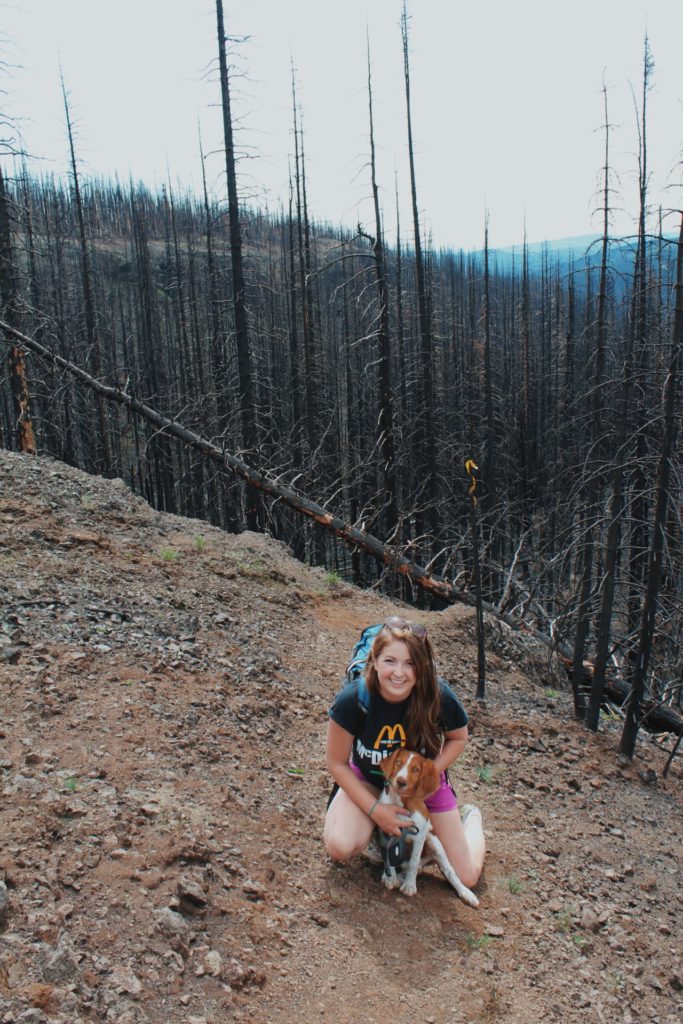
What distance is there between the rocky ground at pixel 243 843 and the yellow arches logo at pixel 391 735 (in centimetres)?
85

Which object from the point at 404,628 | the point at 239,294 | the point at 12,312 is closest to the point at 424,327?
the point at 239,294

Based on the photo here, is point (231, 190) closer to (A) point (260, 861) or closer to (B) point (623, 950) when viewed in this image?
(A) point (260, 861)

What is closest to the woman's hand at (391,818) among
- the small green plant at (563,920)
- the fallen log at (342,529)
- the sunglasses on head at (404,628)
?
the sunglasses on head at (404,628)

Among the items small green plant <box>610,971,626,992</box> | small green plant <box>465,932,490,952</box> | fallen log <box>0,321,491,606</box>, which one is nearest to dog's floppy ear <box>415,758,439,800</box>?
small green plant <box>465,932,490,952</box>

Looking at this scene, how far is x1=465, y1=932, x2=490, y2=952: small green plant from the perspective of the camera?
3398 mm

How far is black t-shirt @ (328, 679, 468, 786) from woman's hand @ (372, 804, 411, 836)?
0.64ft

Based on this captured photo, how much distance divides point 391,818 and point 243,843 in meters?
0.86

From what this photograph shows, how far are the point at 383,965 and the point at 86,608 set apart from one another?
362 centimetres

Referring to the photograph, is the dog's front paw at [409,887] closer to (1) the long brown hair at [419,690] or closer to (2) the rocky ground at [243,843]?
(2) the rocky ground at [243,843]

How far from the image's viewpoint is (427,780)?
3539 millimetres

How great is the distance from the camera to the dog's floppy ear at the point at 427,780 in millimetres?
3510

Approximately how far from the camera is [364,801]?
11.8ft

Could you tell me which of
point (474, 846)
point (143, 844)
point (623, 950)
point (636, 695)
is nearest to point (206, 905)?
point (143, 844)

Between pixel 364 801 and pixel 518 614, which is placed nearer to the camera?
pixel 364 801
